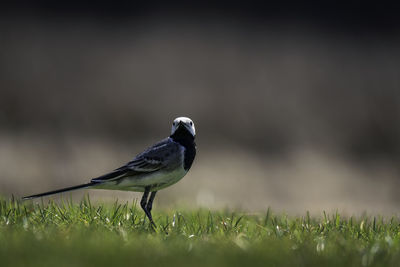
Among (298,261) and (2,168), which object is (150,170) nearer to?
(298,261)

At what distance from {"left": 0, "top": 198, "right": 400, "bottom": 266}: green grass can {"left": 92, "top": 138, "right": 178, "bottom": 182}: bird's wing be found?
0.43 meters

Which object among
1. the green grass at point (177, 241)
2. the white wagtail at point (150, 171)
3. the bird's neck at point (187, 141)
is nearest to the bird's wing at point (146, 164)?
the white wagtail at point (150, 171)

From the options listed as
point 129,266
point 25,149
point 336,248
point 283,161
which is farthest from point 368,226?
point 25,149

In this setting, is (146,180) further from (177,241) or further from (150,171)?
(177,241)

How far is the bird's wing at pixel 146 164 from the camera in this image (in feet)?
23.4

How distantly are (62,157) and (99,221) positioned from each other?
34.3ft

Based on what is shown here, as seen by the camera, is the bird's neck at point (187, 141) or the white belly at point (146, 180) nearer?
the white belly at point (146, 180)

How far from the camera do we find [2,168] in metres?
15.9

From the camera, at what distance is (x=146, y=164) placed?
718cm

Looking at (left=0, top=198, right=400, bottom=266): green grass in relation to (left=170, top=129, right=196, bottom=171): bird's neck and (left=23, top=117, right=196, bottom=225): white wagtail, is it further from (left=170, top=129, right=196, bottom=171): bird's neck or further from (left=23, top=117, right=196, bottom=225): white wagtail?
(left=170, top=129, right=196, bottom=171): bird's neck

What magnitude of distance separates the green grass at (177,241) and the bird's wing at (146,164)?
43cm

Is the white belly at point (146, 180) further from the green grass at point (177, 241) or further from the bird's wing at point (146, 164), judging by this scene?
the green grass at point (177, 241)

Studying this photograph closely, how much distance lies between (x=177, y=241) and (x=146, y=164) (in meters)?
1.75

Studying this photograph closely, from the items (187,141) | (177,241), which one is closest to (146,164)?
(187,141)
